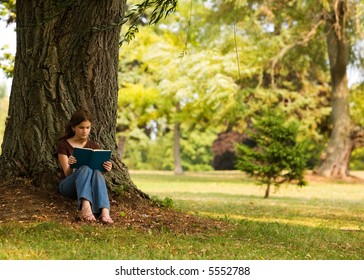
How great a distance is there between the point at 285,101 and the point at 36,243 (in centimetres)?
2847

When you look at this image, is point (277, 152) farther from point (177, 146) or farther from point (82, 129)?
point (177, 146)

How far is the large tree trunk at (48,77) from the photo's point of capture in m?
8.42

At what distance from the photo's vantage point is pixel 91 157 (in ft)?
24.9

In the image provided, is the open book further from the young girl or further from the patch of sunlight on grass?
the patch of sunlight on grass

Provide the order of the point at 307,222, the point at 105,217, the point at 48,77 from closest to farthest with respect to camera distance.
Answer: the point at 105,217
the point at 48,77
the point at 307,222

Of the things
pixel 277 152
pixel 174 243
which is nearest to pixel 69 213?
pixel 174 243

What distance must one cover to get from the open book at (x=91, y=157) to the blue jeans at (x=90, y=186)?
0.18 feet

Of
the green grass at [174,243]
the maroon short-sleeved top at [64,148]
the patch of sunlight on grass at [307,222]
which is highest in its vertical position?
the maroon short-sleeved top at [64,148]

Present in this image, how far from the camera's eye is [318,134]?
34781 mm

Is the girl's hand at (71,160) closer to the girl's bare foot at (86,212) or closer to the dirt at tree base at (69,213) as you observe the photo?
the girl's bare foot at (86,212)

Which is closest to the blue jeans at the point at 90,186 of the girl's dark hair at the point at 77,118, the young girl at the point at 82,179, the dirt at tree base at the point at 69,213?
the young girl at the point at 82,179

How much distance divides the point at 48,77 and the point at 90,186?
1.63m

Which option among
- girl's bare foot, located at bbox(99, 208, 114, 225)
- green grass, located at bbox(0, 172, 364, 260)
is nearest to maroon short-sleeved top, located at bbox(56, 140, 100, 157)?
girl's bare foot, located at bbox(99, 208, 114, 225)
